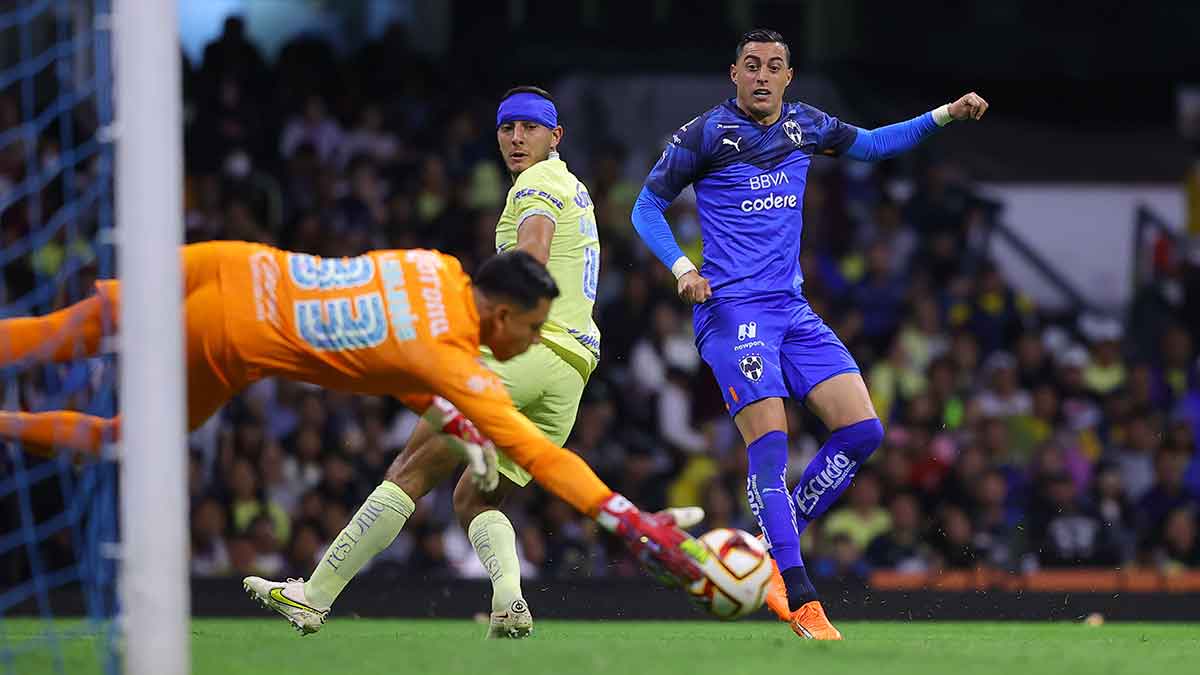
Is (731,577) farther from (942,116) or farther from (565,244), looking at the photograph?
(942,116)

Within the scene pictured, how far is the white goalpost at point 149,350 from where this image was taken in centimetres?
494

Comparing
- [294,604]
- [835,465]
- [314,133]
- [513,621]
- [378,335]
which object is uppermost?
[314,133]

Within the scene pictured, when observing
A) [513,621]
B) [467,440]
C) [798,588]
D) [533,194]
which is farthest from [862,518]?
[467,440]

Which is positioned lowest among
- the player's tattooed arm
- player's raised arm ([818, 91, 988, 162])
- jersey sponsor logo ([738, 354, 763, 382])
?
jersey sponsor logo ([738, 354, 763, 382])

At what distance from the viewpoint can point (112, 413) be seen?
20.7 ft

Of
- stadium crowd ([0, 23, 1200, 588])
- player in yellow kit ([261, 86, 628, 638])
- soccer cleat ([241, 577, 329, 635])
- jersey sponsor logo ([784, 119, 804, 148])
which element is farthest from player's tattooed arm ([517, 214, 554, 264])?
stadium crowd ([0, 23, 1200, 588])

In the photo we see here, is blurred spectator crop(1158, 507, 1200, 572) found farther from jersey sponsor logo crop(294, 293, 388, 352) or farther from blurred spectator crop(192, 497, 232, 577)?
jersey sponsor logo crop(294, 293, 388, 352)

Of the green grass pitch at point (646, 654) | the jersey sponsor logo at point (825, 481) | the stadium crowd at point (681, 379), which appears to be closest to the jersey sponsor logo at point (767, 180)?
the jersey sponsor logo at point (825, 481)

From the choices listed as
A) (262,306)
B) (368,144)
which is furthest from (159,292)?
(368,144)

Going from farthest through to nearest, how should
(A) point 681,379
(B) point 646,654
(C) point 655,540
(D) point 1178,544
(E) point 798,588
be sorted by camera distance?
(A) point 681,379, (D) point 1178,544, (E) point 798,588, (B) point 646,654, (C) point 655,540

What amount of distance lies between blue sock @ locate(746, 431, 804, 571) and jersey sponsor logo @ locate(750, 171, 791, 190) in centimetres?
109

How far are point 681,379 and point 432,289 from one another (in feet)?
27.3

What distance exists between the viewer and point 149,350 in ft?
16.2

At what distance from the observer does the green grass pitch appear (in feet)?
18.2
